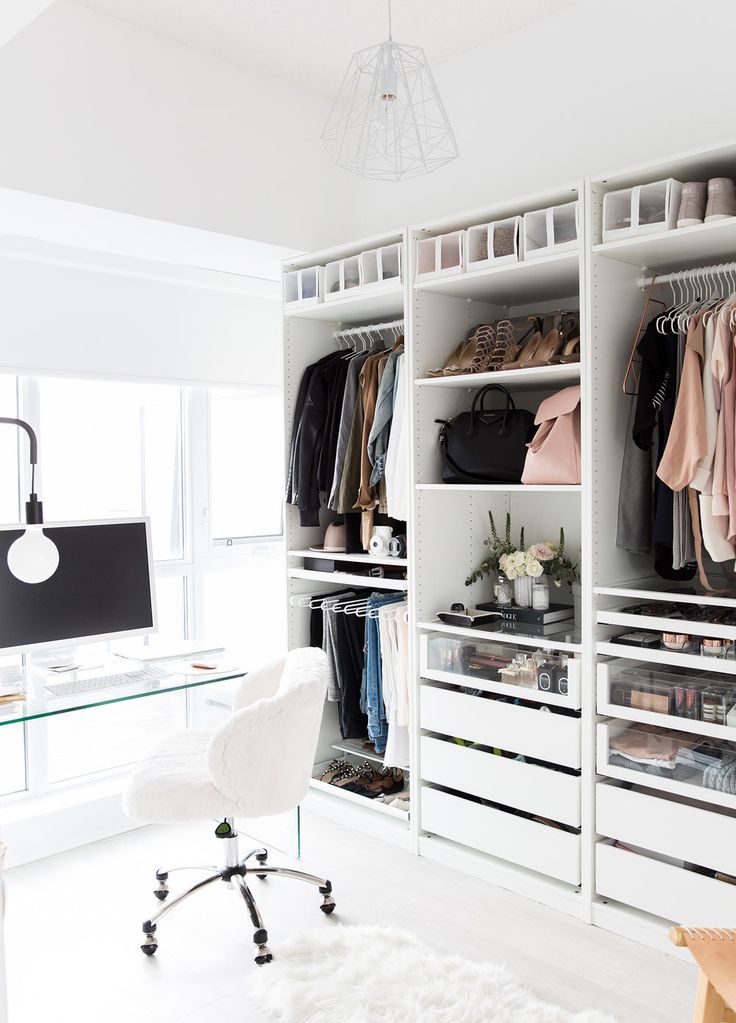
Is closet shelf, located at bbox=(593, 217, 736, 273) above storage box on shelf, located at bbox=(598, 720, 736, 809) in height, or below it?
above

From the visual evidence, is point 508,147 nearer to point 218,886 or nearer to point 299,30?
point 299,30

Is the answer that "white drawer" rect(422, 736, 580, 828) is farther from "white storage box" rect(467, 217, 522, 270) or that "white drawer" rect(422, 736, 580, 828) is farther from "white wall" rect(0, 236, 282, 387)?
"white wall" rect(0, 236, 282, 387)

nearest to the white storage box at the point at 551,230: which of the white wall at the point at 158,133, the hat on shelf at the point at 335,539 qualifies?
the white wall at the point at 158,133

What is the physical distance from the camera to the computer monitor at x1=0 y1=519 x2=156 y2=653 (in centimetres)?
285

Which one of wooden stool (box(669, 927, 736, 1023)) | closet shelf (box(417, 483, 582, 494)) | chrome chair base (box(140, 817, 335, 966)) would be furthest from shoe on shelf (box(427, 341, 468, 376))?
wooden stool (box(669, 927, 736, 1023))

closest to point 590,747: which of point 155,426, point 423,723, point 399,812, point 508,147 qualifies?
point 423,723

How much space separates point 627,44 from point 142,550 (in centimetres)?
247

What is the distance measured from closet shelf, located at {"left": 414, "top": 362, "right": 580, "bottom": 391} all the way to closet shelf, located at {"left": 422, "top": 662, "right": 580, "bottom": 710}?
41.1 inches

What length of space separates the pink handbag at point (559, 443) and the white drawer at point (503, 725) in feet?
2.55

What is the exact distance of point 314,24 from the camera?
3055 mm

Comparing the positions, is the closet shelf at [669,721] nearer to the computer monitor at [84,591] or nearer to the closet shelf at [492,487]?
the closet shelf at [492,487]

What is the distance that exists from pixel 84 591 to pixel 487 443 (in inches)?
60.0

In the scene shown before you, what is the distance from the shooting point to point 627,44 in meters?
2.90

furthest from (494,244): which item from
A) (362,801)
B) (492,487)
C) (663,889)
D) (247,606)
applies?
(247,606)
